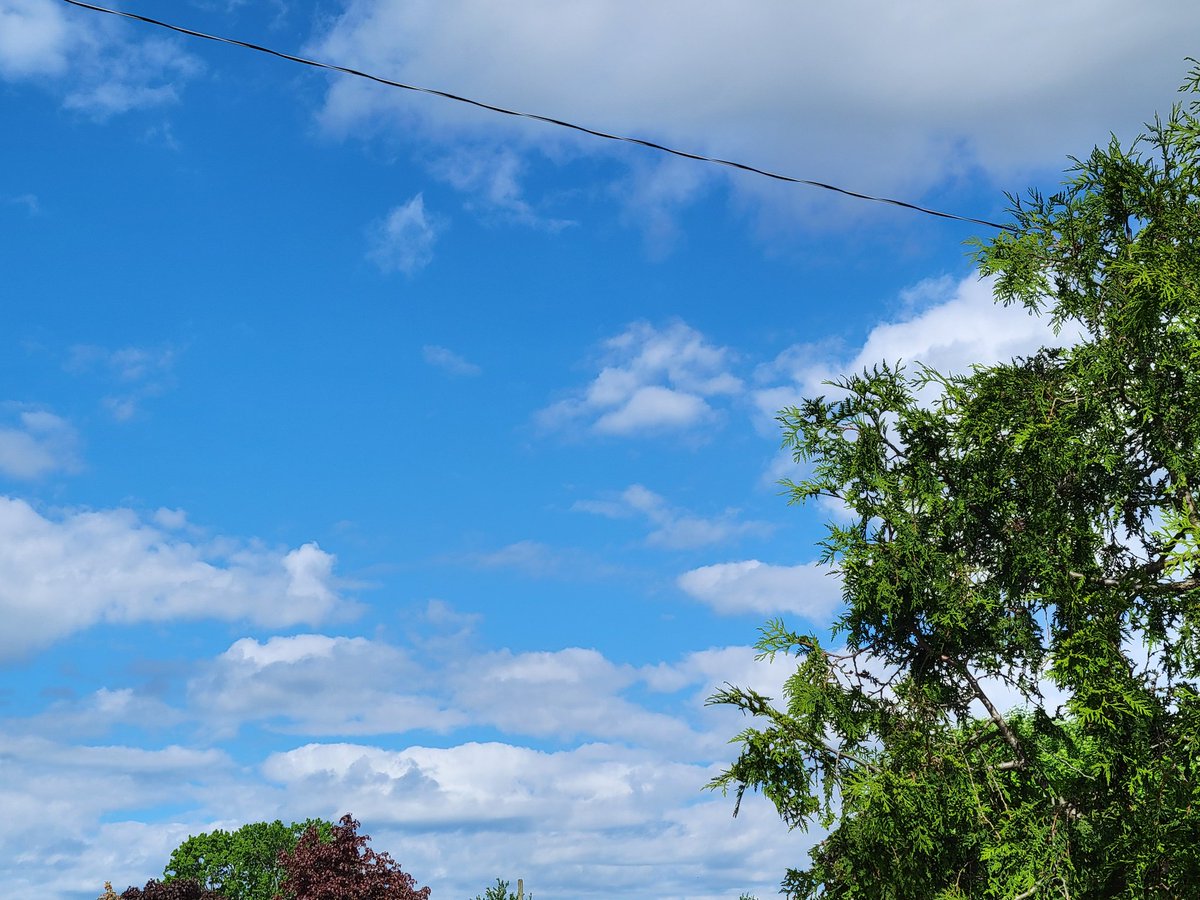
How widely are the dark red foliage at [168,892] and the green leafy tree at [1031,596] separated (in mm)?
23855

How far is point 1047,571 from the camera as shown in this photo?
14461 millimetres

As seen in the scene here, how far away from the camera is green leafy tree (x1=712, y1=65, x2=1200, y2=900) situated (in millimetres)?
13219

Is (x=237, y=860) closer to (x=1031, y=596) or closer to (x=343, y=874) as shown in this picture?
(x=343, y=874)

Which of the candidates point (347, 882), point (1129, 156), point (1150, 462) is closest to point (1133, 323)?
point (1150, 462)

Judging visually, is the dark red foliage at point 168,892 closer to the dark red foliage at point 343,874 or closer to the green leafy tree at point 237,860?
the dark red foliage at point 343,874

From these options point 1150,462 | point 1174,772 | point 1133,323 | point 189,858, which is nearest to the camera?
point 1174,772

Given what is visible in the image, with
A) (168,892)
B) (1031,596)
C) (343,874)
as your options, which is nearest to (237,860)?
(168,892)

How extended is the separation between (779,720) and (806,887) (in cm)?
236

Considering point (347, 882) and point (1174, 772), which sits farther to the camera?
point (347, 882)

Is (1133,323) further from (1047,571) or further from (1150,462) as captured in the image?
(1047,571)

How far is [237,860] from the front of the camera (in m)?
52.8

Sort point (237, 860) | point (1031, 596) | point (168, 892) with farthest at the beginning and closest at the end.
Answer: point (237, 860)
point (168, 892)
point (1031, 596)

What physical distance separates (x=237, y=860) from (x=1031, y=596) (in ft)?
157


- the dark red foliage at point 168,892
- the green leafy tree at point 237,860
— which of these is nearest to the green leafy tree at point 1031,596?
the dark red foliage at point 168,892
